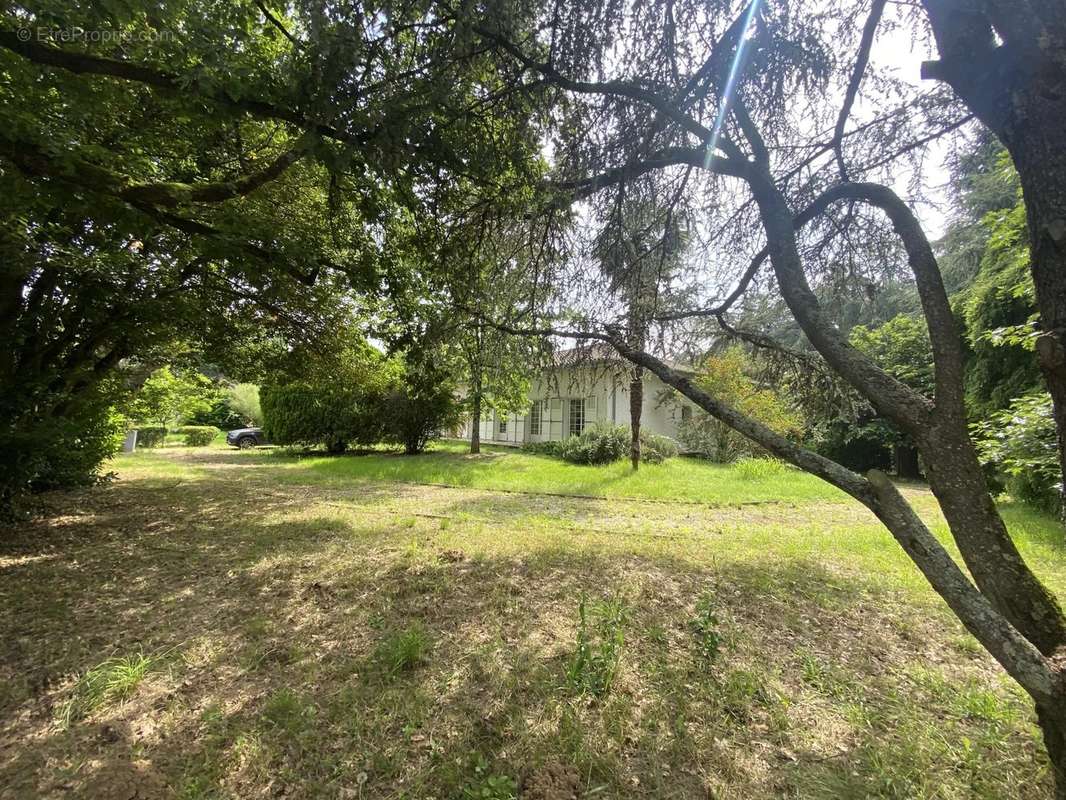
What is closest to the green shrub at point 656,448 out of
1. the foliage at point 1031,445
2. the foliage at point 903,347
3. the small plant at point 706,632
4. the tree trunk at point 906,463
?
the foliage at point 903,347

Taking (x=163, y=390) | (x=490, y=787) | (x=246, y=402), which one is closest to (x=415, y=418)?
(x=163, y=390)

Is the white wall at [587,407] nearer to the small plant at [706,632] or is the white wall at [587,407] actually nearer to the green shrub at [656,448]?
the green shrub at [656,448]

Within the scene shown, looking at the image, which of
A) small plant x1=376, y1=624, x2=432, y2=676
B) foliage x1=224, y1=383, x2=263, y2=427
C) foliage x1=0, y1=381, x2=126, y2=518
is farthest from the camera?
foliage x1=224, y1=383, x2=263, y2=427

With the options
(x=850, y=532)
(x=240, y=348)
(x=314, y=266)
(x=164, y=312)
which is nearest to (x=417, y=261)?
(x=314, y=266)

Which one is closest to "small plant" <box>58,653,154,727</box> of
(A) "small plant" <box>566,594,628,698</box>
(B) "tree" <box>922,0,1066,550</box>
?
(A) "small plant" <box>566,594,628,698</box>

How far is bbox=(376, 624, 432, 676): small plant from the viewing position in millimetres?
2617

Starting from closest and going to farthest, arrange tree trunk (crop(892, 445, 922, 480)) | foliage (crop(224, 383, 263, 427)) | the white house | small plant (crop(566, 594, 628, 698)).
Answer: small plant (crop(566, 594, 628, 698)), the white house, tree trunk (crop(892, 445, 922, 480)), foliage (crop(224, 383, 263, 427))

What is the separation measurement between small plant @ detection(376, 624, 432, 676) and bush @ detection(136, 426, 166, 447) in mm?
23070

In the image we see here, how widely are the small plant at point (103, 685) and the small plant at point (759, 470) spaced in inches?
469

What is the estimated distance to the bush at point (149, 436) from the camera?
1970cm

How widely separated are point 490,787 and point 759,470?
1188 centimetres

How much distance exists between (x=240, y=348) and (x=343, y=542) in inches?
161

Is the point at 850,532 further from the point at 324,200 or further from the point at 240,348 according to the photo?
the point at 240,348

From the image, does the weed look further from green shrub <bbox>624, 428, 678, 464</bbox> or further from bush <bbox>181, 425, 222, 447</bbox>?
bush <bbox>181, 425, 222, 447</bbox>
